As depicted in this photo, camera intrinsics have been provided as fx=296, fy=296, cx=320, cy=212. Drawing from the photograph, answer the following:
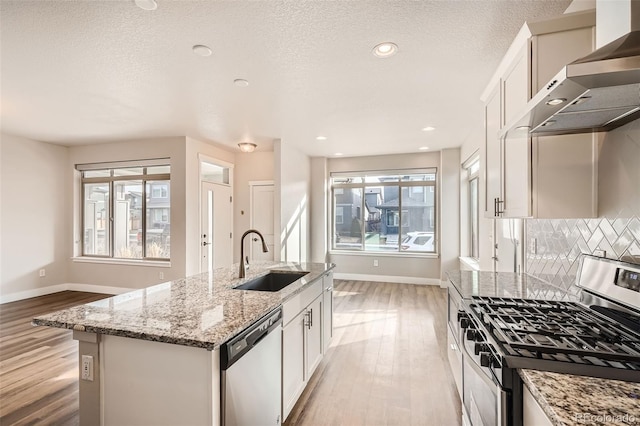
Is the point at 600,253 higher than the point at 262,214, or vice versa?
the point at 262,214

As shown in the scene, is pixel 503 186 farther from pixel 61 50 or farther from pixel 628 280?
pixel 61 50

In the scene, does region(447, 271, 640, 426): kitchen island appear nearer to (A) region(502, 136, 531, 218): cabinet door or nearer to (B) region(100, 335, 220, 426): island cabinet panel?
(A) region(502, 136, 531, 218): cabinet door

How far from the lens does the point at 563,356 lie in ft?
3.25

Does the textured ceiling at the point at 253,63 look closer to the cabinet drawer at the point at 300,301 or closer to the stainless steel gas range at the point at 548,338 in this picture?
the stainless steel gas range at the point at 548,338

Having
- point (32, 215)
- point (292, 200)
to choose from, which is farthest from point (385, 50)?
point (32, 215)

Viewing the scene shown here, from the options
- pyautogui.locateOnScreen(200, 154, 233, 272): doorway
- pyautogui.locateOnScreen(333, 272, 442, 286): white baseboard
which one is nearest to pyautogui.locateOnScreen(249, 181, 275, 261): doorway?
→ pyautogui.locateOnScreen(200, 154, 233, 272): doorway

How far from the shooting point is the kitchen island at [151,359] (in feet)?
3.97

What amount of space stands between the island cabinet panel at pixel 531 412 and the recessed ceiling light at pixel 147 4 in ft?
8.53

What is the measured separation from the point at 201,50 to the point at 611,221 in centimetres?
282

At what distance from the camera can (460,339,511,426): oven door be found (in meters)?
1.03

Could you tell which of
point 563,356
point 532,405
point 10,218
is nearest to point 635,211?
point 563,356

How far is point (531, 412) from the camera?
0.92 meters

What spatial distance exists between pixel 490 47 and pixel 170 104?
3.23 metres

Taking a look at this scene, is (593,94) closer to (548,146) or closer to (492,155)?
(548,146)
